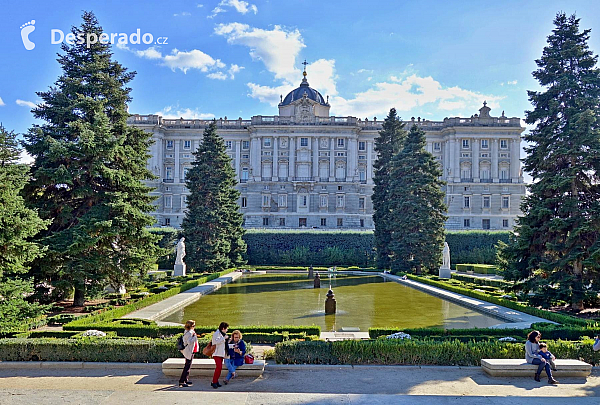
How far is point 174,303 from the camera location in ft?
57.7

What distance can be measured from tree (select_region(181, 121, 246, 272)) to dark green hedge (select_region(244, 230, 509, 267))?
25.2ft

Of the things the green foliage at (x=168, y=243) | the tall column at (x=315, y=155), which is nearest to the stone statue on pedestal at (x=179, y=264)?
the green foliage at (x=168, y=243)

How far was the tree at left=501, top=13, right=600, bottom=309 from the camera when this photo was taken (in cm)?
1595

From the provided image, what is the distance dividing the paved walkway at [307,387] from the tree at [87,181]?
6.56 metres

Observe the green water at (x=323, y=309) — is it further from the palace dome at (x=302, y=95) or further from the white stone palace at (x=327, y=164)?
the palace dome at (x=302, y=95)

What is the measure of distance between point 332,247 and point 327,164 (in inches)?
1155

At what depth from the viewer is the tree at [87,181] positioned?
15.3 metres

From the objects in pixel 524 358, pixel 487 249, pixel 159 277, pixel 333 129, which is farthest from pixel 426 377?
pixel 333 129

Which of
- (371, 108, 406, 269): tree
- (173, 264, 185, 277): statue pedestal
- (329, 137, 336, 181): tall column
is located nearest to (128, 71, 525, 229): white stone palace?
(329, 137, 336, 181): tall column

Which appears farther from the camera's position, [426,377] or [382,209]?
[382,209]

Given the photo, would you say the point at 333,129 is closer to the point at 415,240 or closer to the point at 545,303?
the point at 415,240

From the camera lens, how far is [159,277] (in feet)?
88.0

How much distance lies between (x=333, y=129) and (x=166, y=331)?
5989cm

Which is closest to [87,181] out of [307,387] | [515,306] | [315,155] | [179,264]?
[307,387]
